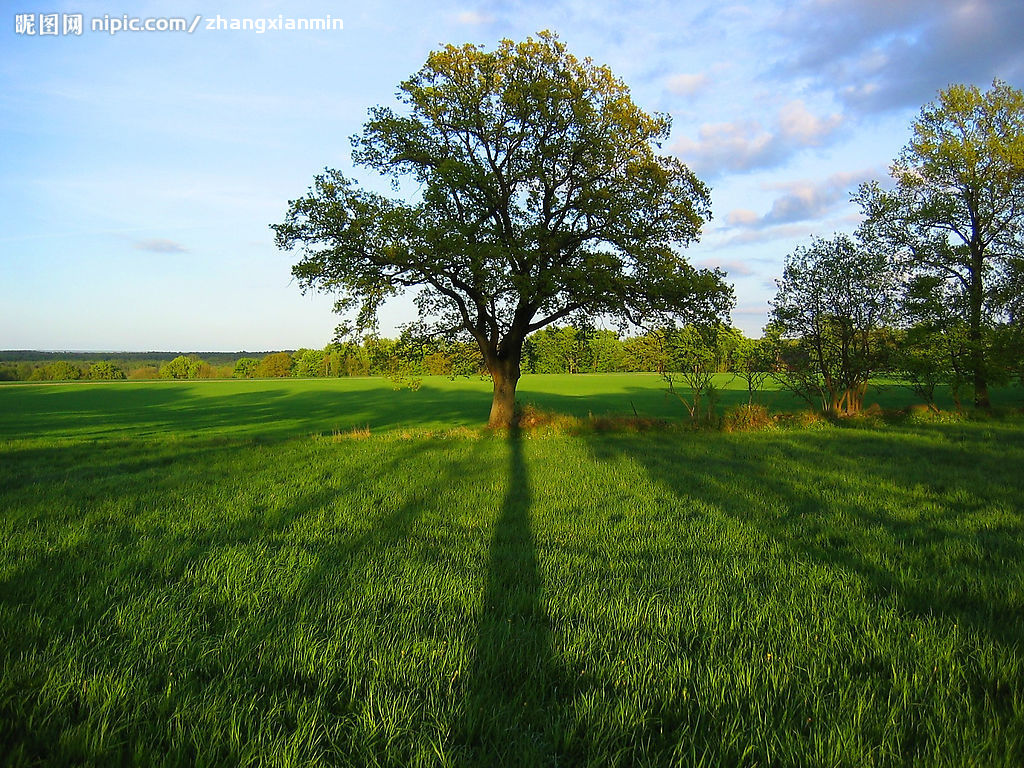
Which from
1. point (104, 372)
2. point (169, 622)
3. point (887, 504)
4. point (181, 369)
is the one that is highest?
point (181, 369)

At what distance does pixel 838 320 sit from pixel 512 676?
25773mm

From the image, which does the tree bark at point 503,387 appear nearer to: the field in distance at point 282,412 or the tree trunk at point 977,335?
the field in distance at point 282,412

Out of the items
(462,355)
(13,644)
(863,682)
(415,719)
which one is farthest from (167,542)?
(462,355)

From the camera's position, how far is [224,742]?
241 centimetres

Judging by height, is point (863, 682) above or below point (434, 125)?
below

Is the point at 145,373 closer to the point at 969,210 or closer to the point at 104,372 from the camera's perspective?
the point at 104,372

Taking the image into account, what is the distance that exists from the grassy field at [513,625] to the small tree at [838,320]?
51.6ft

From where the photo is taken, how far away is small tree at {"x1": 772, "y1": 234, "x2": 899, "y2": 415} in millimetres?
22828

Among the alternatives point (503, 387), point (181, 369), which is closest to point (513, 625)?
point (503, 387)

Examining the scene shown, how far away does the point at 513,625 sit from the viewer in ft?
12.2

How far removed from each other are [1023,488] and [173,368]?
15125cm

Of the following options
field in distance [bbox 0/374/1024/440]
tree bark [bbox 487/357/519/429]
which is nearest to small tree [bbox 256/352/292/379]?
field in distance [bbox 0/374/1024/440]

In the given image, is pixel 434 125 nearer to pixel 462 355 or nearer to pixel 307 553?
pixel 462 355

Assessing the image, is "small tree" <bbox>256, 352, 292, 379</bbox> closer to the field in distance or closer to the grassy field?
the field in distance
